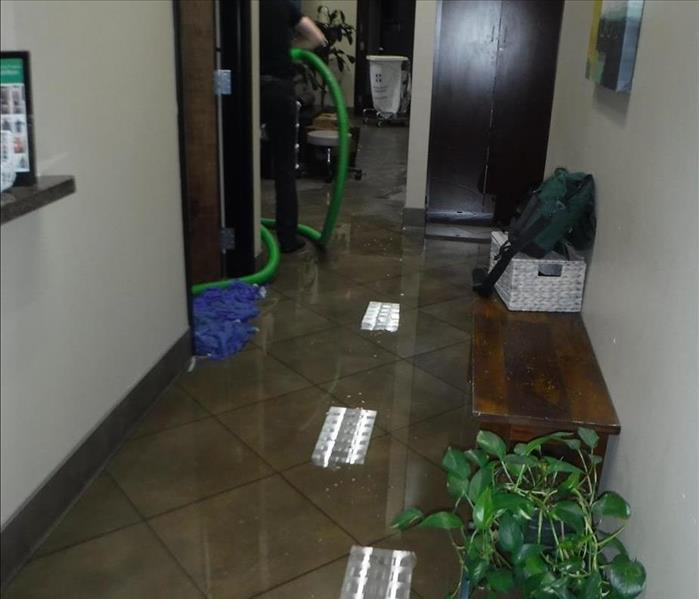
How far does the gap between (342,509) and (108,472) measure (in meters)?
0.74

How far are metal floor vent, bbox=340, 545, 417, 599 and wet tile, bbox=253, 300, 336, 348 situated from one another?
4.79 ft

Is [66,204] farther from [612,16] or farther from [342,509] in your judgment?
[612,16]

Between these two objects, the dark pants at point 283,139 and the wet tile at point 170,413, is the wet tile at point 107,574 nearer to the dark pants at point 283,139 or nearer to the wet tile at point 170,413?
the wet tile at point 170,413

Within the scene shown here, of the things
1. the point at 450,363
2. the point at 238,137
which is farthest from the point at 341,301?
the point at 238,137

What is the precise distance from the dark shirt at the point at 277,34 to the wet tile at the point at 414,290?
1.35m

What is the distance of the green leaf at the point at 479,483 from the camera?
1399 mm

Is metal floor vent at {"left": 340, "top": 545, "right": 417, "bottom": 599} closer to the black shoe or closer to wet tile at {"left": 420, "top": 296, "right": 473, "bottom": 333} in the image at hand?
wet tile at {"left": 420, "top": 296, "right": 473, "bottom": 333}

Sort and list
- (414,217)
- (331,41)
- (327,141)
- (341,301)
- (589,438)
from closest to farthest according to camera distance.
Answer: (589,438) < (341,301) < (414,217) < (327,141) < (331,41)

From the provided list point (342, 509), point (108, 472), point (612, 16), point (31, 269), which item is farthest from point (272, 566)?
point (612, 16)

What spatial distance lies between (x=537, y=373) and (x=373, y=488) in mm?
633

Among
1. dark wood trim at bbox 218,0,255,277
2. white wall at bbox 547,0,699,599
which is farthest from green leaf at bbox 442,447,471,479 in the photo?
dark wood trim at bbox 218,0,255,277

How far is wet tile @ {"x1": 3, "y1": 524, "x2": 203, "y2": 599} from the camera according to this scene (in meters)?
1.78

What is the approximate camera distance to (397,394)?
2855mm

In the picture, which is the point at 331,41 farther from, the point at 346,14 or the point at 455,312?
the point at 455,312
